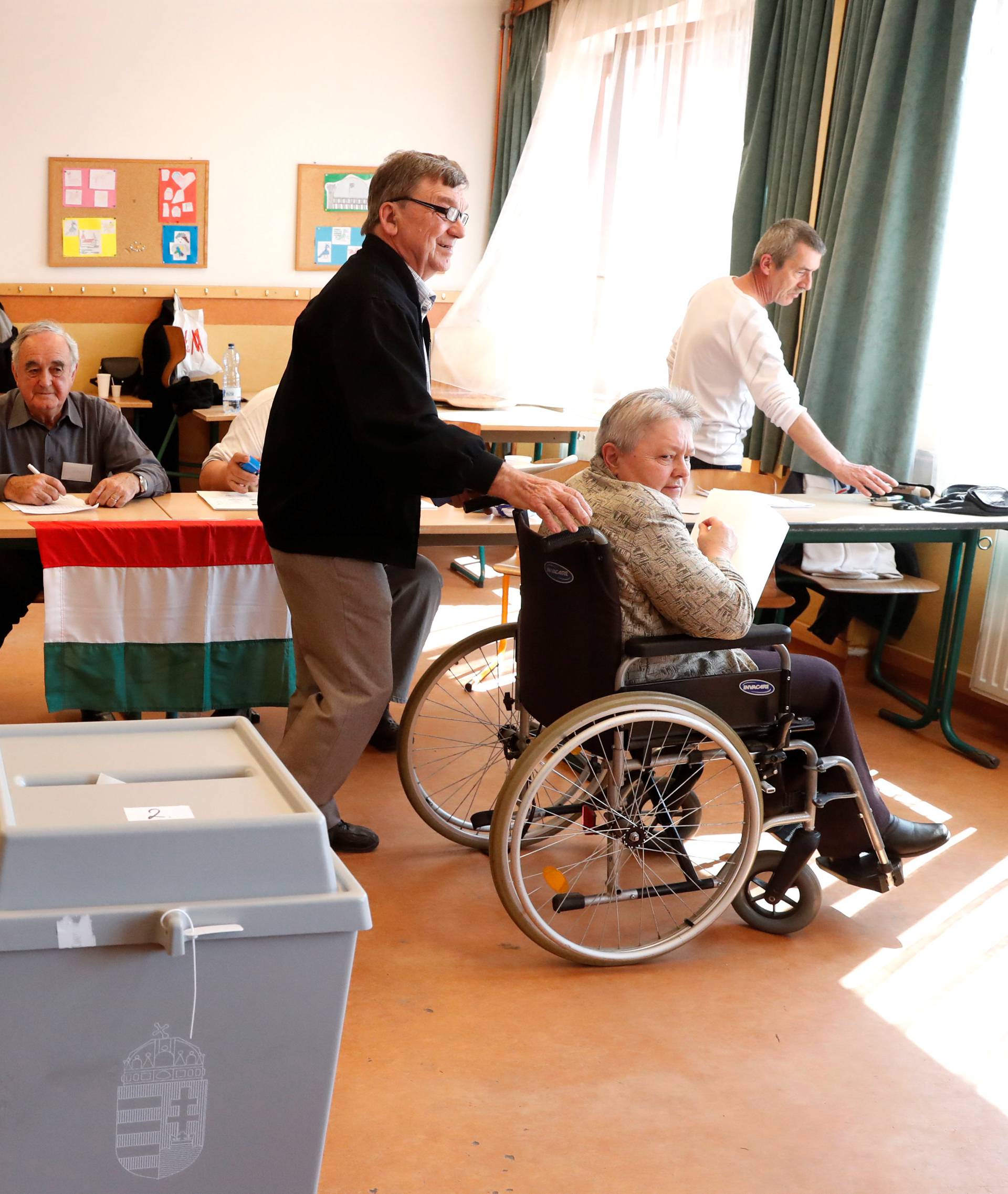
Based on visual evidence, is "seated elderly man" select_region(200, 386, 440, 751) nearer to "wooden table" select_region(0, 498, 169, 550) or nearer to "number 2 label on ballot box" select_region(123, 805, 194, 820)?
"wooden table" select_region(0, 498, 169, 550)

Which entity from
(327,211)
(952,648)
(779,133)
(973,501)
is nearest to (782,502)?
(973,501)

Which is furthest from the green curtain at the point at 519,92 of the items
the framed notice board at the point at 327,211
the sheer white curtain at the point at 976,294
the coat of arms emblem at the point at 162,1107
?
the coat of arms emblem at the point at 162,1107

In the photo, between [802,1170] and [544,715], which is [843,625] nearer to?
[544,715]

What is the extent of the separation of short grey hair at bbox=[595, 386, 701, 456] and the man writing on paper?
1348 mm

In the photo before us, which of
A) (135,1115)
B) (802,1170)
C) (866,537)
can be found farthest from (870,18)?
(135,1115)

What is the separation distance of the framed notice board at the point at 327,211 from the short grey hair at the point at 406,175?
14.3 ft

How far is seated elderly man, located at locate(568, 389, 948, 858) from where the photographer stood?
6.66 feet

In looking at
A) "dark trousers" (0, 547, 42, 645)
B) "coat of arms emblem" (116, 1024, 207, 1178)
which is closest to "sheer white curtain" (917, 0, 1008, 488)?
"dark trousers" (0, 547, 42, 645)

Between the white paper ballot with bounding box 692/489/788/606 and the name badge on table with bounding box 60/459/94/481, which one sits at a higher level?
the white paper ballot with bounding box 692/489/788/606

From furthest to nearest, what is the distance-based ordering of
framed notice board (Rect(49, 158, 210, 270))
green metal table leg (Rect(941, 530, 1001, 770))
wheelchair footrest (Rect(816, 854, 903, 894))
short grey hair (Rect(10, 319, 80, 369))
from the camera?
framed notice board (Rect(49, 158, 210, 270)) → green metal table leg (Rect(941, 530, 1001, 770)) → short grey hair (Rect(10, 319, 80, 369)) → wheelchair footrest (Rect(816, 854, 903, 894))

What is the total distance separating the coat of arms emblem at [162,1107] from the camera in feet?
3.33

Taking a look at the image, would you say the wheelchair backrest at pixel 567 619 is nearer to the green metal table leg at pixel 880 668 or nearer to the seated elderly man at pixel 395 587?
the seated elderly man at pixel 395 587

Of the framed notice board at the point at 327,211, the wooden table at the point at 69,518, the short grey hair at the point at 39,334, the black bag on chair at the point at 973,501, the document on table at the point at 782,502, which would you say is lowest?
the wooden table at the point at 69,518

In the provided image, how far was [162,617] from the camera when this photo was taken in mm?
2697
